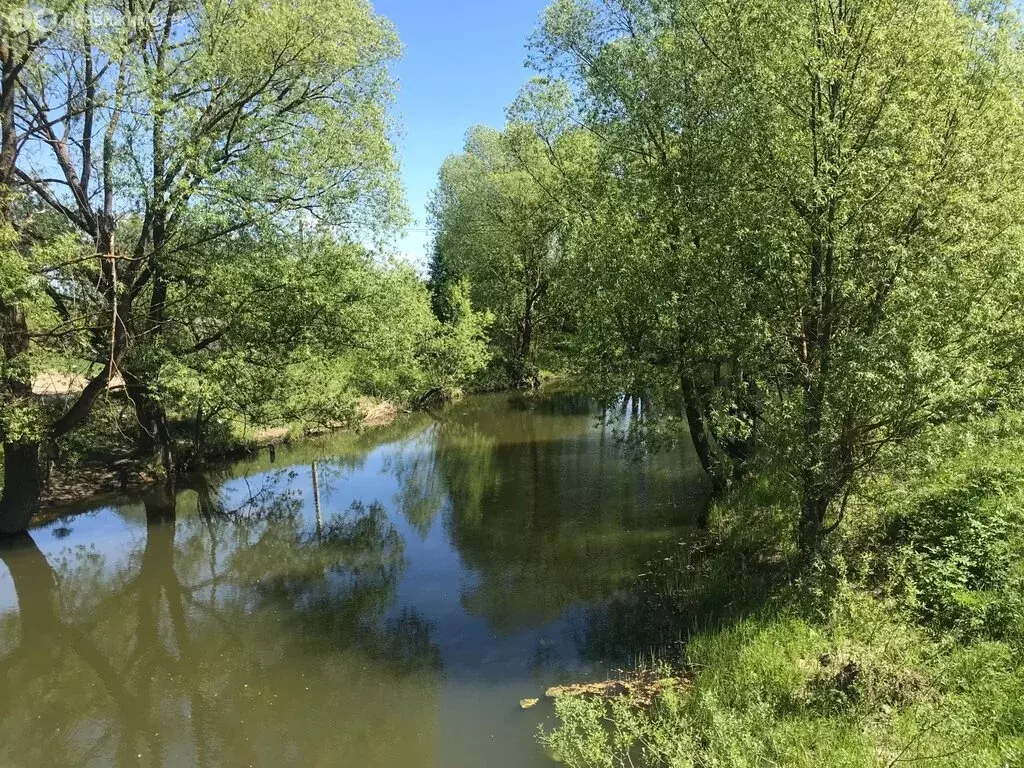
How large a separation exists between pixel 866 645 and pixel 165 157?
1522cm

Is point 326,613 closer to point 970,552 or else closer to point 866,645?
point 866,645

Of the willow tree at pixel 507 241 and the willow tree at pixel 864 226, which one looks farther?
the willow tree at pixel 507 241

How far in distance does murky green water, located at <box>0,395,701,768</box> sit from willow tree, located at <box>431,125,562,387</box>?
1636 cm

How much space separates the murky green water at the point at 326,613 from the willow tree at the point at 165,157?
3.83 m

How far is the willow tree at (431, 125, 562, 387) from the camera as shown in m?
31.8

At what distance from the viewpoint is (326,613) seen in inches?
424

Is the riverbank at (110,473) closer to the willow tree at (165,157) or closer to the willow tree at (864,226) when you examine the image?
the willow tree at (165,157)

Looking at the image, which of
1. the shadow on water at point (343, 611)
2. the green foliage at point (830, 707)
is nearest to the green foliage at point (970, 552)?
the green foliage at point (830, 707)

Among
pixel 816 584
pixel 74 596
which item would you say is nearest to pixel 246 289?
pixel 74 596

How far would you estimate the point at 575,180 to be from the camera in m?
16.1

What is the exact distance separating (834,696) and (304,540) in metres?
11.5

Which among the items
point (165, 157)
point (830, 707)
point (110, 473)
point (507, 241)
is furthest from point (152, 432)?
point (507, 241)

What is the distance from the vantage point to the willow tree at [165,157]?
1321 centimetres

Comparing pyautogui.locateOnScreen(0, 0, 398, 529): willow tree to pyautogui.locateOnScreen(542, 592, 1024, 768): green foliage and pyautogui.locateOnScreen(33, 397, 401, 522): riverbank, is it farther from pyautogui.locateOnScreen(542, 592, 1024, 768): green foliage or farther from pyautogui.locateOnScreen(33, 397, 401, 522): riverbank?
pyautogui.locateOnScreen(542, 592, 1024, 768): green foliage
